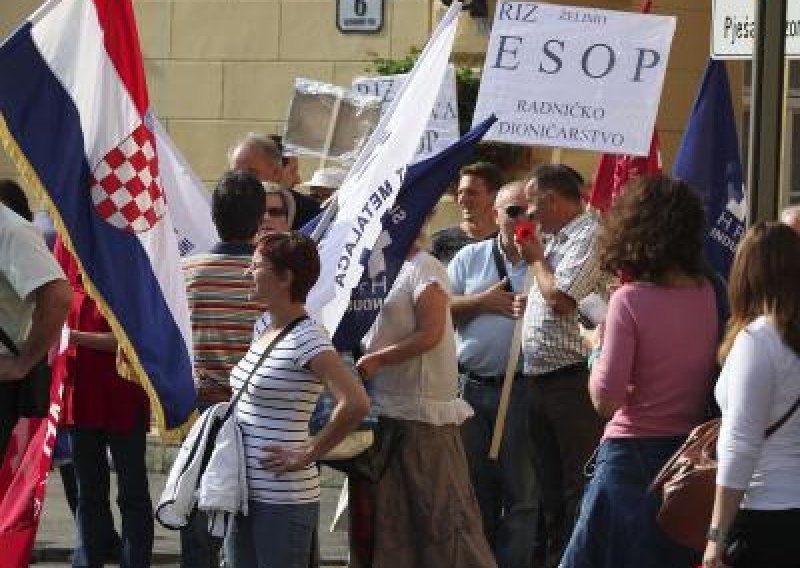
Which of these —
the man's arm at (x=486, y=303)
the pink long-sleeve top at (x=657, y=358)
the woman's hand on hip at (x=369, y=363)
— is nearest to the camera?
the pink long-sleeve top at (x=657, y=358)

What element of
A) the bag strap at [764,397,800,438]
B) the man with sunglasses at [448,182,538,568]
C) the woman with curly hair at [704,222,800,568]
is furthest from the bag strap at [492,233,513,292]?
the bag strap at [764,397,800,438]

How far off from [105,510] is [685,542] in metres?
3.57

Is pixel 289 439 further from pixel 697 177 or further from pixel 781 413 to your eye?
pixel 697 177

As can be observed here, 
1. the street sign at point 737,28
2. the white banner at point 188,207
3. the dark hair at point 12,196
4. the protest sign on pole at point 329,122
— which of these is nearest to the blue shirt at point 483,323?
the white banner at point 188,207

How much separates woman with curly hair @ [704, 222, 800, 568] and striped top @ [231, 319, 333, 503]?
1494 mm

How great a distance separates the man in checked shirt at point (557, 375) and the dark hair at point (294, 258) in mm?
2293

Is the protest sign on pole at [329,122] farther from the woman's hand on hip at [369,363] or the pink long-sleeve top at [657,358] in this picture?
the pink long-sleeve top at [657,358]

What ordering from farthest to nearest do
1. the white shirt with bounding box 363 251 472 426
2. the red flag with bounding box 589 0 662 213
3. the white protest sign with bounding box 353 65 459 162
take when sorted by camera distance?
the white protest sign with bounding box 353 65 459 162, the red flag with bounding box 589 0 662 213, the white shirt with bounding box 363 251 472 426

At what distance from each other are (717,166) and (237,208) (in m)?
2.10

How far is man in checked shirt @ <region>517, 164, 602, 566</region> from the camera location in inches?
376

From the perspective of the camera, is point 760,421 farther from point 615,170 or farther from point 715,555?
point 615,170

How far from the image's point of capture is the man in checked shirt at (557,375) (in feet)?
31.3

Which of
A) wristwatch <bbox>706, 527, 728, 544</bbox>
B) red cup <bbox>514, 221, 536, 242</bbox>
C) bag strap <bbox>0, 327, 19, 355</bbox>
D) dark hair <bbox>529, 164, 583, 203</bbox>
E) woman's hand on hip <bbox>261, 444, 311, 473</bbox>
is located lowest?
wristwatch <bbox>706, 527, 728, 544</bbox>

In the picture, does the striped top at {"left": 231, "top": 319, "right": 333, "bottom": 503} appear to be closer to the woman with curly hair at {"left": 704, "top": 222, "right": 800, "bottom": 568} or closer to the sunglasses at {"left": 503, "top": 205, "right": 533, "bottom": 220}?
the woman with curly hair at {"left": 704, "top": 222, "right": 800, "bottom": 568}
